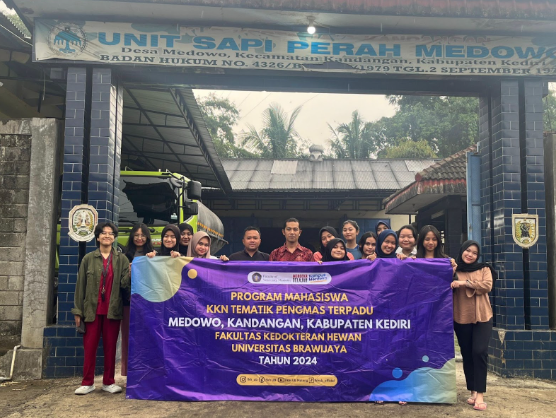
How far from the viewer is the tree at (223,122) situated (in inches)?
1458

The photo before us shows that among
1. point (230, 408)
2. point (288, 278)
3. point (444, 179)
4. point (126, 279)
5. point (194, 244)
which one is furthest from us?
point (444, 179)

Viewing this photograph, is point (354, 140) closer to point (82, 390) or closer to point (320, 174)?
point (320, 174)

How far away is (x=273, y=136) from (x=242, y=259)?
30.4 m

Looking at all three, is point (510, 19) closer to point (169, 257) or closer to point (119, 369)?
point (169, 257)

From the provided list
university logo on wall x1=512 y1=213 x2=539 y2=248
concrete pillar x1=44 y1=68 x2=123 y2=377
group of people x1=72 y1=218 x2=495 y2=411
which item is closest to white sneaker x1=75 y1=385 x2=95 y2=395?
group of people x1=72 y1=218 x2=495 y2=411

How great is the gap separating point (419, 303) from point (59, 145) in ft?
15.4

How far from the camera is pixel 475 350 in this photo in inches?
191

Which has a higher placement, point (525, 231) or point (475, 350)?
point (525, 231)

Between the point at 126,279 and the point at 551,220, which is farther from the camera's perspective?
the point at 551,220

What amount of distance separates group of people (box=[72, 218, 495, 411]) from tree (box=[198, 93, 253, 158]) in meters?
31.5

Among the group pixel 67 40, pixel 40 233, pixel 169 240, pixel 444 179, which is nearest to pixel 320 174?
pixel 444 179

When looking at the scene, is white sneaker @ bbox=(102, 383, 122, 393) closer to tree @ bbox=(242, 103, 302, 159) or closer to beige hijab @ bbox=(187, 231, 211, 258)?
beige hijab @ bbox=(187, 231, 211, 258)

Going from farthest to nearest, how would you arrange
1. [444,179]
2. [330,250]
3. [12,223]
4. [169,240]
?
[444,179]
[12,223]
[330,250]
[169,240]

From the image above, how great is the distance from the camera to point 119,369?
6.22 meters
